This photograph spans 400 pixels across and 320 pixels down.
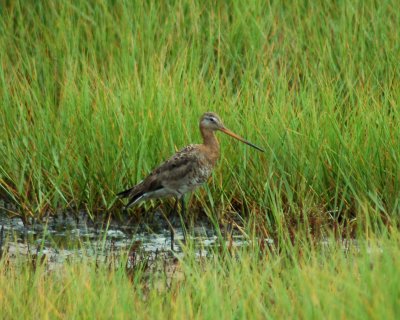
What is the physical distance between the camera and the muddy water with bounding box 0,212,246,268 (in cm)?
640

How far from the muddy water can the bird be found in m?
0.17

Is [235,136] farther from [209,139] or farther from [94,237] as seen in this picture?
[94,237]

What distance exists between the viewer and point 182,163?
6887 millimetres

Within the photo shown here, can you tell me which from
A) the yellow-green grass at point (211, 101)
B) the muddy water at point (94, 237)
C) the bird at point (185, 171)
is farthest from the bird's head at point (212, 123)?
the muddy water at point (94, 237)

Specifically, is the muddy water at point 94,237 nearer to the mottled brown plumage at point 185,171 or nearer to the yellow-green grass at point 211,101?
the yellow-green grass at point 211,101

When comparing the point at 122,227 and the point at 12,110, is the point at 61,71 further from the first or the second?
the point at 122,227

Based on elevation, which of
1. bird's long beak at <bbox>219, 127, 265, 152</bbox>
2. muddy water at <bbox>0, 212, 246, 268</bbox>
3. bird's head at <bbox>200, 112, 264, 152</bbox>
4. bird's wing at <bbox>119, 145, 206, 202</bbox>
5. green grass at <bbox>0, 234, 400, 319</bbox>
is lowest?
green grass at <bbox>0, 234, 400, 319</bbox>

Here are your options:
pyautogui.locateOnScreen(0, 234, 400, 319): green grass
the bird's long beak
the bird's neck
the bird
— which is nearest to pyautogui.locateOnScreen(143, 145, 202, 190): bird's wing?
the bird

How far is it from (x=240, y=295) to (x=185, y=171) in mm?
2275

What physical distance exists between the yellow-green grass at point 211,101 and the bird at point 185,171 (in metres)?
0.18

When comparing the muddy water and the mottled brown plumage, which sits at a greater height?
the mottled brown plumage

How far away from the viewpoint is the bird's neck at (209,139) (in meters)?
7.03

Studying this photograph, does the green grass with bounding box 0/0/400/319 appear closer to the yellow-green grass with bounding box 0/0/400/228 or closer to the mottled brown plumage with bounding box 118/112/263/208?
the yellow-green grass with bounding box 0/0/400/228

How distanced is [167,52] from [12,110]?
5.52ft
